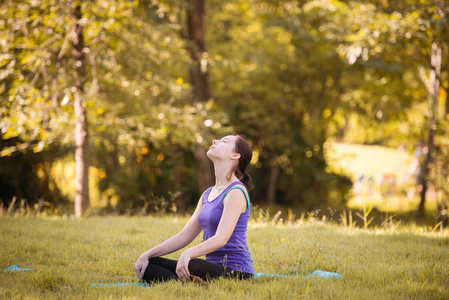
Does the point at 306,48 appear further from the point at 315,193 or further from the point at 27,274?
the point at 27,274

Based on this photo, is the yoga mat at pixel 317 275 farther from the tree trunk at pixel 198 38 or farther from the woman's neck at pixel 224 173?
the tree trunk at pixel 198 38

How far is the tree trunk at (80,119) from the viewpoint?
775 cm

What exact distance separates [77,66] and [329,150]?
799 centimetres

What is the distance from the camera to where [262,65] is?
12227 mm

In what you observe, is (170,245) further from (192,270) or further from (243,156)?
(243,156)

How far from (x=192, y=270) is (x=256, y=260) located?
1112 millimetres

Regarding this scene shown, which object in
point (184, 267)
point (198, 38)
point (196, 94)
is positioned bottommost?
point (184, 267)

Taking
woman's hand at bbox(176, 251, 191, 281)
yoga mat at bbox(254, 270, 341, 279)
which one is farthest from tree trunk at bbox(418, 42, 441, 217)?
woman's hand at bbox(176, 251, 191, 281)

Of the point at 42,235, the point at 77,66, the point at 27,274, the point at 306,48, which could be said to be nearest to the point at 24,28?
the point at 77,66

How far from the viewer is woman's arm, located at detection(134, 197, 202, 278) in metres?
3.65

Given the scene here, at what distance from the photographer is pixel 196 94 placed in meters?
11.2

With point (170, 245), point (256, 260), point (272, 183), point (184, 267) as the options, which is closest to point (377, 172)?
point (272, 183)

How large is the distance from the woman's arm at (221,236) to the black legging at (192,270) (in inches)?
4.4

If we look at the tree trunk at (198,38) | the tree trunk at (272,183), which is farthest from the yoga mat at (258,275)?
the tree trunk at (272,183)
